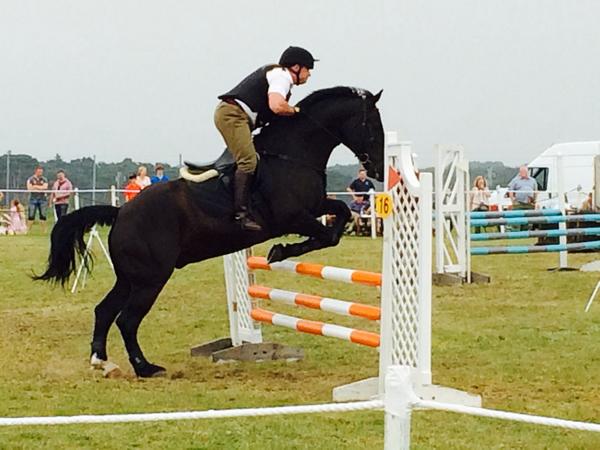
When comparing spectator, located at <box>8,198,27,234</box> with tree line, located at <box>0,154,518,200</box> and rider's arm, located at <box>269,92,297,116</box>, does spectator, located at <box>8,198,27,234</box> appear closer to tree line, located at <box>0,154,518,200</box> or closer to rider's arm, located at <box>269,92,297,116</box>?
tree line, located at <box>0,154,518,200</box>

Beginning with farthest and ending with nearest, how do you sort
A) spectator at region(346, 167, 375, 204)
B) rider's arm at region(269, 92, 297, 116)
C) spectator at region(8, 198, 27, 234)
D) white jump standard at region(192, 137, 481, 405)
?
spectator at region(8, 198, 27, 234) → spectator at region(346, 167, 375, 204) → rider's arm at region(269, 92, 297, 116) → white jump standard at region(192, 137, 481, 405)

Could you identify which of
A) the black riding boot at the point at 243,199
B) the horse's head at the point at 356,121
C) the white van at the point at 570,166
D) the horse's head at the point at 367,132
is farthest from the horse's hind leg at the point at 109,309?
the white van at the point at 570,166

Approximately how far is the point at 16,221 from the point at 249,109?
17104mm

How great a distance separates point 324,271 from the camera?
7320 mm

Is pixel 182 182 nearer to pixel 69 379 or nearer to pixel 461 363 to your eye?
pixel 69 379

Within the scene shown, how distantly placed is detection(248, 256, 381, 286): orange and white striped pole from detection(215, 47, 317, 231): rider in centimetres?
47

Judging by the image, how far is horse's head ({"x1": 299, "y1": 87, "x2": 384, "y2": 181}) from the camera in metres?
7.44

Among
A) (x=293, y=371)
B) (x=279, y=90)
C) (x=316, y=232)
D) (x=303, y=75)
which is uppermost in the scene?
(x=303, y=75)

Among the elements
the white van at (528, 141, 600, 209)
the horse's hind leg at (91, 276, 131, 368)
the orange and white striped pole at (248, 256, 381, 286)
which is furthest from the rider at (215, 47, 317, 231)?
the white van at (528, 141, 600, 209)

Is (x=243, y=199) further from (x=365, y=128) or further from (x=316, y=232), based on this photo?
(x=365, y=128)

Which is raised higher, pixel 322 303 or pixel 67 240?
pixel 67 240

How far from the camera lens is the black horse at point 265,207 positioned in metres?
7.39

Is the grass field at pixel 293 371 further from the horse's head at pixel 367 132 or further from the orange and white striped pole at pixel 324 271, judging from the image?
the horse's head at pixel 367 132

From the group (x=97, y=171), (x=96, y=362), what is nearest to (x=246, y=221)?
(x=96, y=362)
